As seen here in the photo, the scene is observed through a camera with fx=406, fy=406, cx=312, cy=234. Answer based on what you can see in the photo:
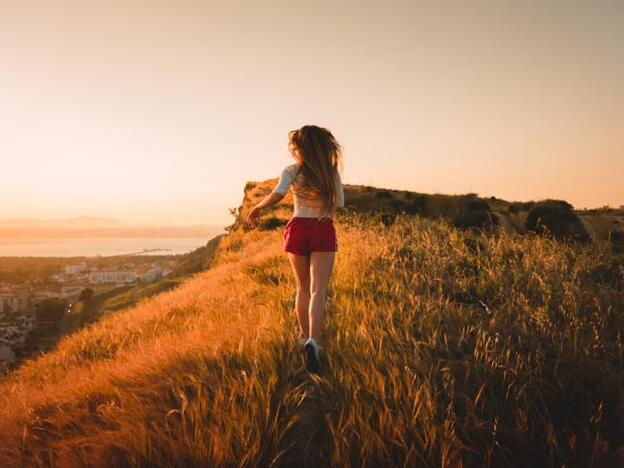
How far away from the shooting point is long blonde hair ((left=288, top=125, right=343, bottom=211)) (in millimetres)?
3625

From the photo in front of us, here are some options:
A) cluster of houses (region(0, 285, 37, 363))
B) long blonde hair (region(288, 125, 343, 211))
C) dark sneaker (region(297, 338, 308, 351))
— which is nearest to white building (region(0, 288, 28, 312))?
cluster of houses (region(0, 285, 37, 363))

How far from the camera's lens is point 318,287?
139 inches

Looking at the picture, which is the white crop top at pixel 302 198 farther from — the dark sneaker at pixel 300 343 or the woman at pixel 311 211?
the dark sneaker at pixel 300 343

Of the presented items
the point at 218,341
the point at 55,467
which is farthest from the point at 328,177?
the point at 55,467

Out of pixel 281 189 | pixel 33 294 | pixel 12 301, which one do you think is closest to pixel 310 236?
pixel 281 189

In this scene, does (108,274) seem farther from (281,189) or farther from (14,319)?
(281,189)

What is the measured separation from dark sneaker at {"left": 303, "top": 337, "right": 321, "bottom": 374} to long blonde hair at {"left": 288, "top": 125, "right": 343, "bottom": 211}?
3.94 ft

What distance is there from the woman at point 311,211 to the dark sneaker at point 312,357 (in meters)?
0.33

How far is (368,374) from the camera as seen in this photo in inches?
106

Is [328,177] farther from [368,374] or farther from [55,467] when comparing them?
[55,467]

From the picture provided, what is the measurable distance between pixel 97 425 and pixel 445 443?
2154mm

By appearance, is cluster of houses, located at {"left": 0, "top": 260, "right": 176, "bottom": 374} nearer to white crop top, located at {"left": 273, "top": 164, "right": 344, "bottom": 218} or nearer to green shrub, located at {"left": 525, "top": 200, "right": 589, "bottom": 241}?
white crop top, located at {"left": 273, "top": 164, "right": 344, "bottom": 218}

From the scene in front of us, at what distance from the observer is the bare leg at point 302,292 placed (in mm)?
3684

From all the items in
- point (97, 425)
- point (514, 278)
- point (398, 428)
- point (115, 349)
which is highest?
point (514, 278)
